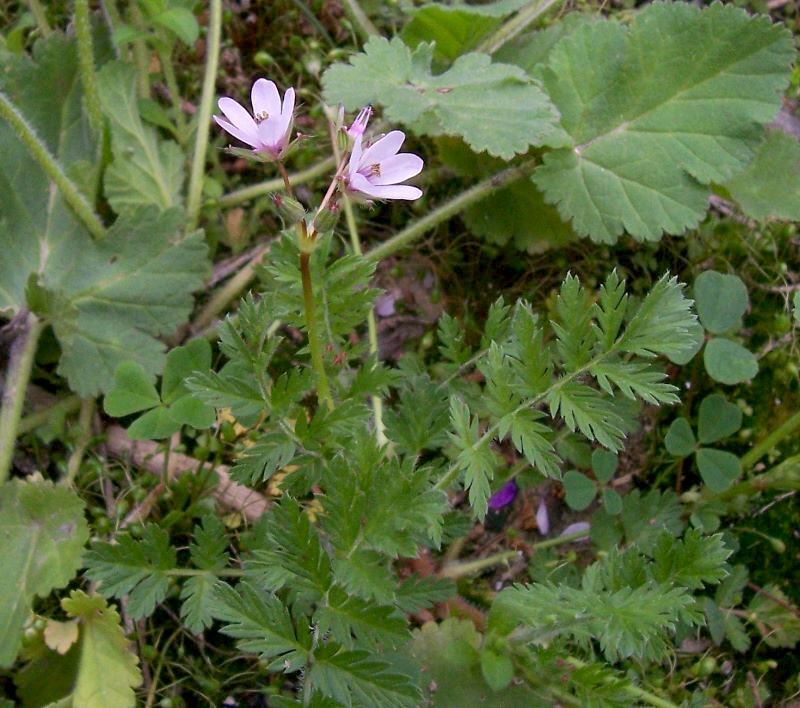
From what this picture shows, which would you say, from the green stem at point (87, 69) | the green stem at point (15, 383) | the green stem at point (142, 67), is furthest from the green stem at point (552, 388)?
the green stem at point (142, 67)

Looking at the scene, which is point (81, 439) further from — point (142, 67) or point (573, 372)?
point (573, 372)

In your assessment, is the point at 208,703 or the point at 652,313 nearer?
the point at 652,313

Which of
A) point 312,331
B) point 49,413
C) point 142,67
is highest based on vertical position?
point 142,67

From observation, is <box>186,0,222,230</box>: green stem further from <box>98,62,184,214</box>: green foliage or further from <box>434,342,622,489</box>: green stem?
<box>434,342,622,489</box>: green stem

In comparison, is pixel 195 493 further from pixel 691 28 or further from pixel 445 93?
pixel 691 28

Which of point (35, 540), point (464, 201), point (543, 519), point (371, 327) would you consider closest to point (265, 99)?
point (371, 327)

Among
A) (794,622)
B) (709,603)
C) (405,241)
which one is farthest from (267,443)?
(794,622)

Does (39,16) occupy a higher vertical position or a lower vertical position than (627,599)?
higher
